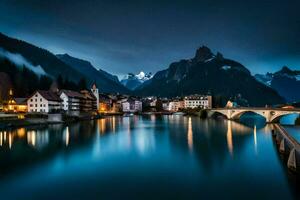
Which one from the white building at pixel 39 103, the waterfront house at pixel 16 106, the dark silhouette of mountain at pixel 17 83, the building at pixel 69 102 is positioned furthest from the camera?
the dark silhouette of mountain at pixel 17 83

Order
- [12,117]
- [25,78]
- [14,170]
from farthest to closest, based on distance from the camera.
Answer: [25,78], [12,117], [14,170]

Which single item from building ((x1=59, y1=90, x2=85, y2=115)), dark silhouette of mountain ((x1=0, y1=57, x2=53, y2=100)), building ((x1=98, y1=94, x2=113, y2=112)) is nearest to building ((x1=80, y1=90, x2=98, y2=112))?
building ((x1=59, y1=90, x2=85, y2=115))

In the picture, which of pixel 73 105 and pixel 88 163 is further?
pixel 73 105

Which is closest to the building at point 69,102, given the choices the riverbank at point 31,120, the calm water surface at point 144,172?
the riverbank at point 31,120

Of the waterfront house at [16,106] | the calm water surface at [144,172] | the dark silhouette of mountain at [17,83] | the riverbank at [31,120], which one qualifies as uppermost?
the dark silhouette of mountain at [17,83]

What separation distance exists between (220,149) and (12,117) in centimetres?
5304

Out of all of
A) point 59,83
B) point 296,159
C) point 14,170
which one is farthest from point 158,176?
point 59,83

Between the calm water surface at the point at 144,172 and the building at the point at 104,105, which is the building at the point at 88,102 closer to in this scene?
the building at the point at 104,105

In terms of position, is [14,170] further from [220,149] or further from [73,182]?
[220,149]

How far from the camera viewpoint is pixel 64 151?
3269 cm

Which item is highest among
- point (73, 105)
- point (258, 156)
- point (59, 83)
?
point (59, 83)

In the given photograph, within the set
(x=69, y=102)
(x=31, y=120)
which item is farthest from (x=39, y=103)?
(x=31, y=120)

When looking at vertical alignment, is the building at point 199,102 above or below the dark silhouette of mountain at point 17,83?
below

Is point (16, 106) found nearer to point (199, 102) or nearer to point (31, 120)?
point (31, 120)
